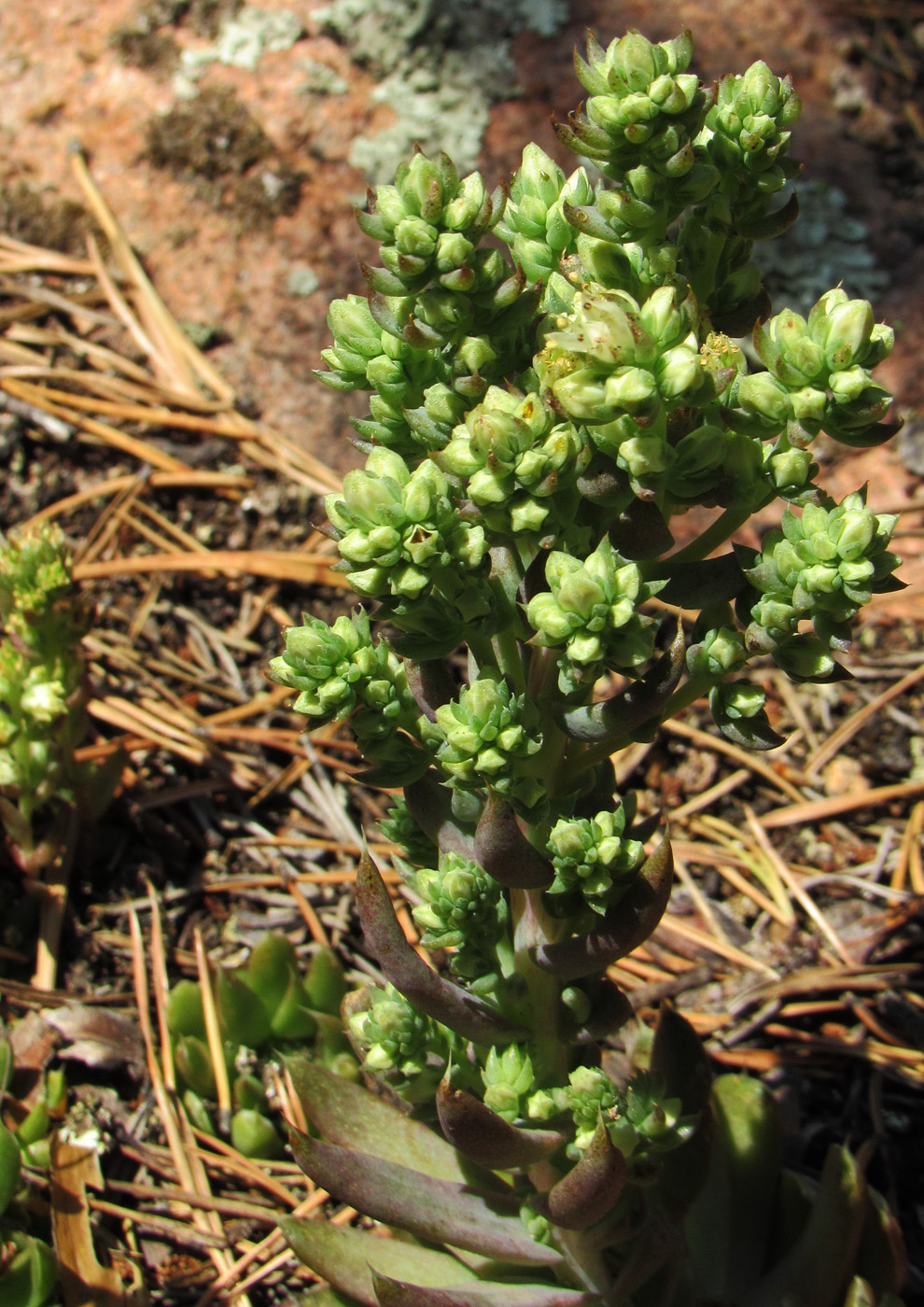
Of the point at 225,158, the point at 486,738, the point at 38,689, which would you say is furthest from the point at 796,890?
the point at 225,158

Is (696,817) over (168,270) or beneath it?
beneath

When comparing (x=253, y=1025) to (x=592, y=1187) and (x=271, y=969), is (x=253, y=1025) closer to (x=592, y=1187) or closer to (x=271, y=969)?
(x=271, y=969)

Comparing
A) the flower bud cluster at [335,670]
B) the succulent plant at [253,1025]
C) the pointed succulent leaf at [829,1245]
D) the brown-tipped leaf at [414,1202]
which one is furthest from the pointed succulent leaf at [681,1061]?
the flower bud cluster at [335,670]

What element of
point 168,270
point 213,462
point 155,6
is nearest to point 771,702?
point 213,462

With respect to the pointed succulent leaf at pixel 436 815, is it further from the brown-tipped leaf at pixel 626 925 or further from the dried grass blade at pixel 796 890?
the dried grass blade at pixel 796 890

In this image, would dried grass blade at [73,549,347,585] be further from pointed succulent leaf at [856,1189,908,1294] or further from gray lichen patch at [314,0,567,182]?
pointed succulent leaf at [856,1189,908,1294]

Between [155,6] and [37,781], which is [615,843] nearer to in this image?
[37,781]
